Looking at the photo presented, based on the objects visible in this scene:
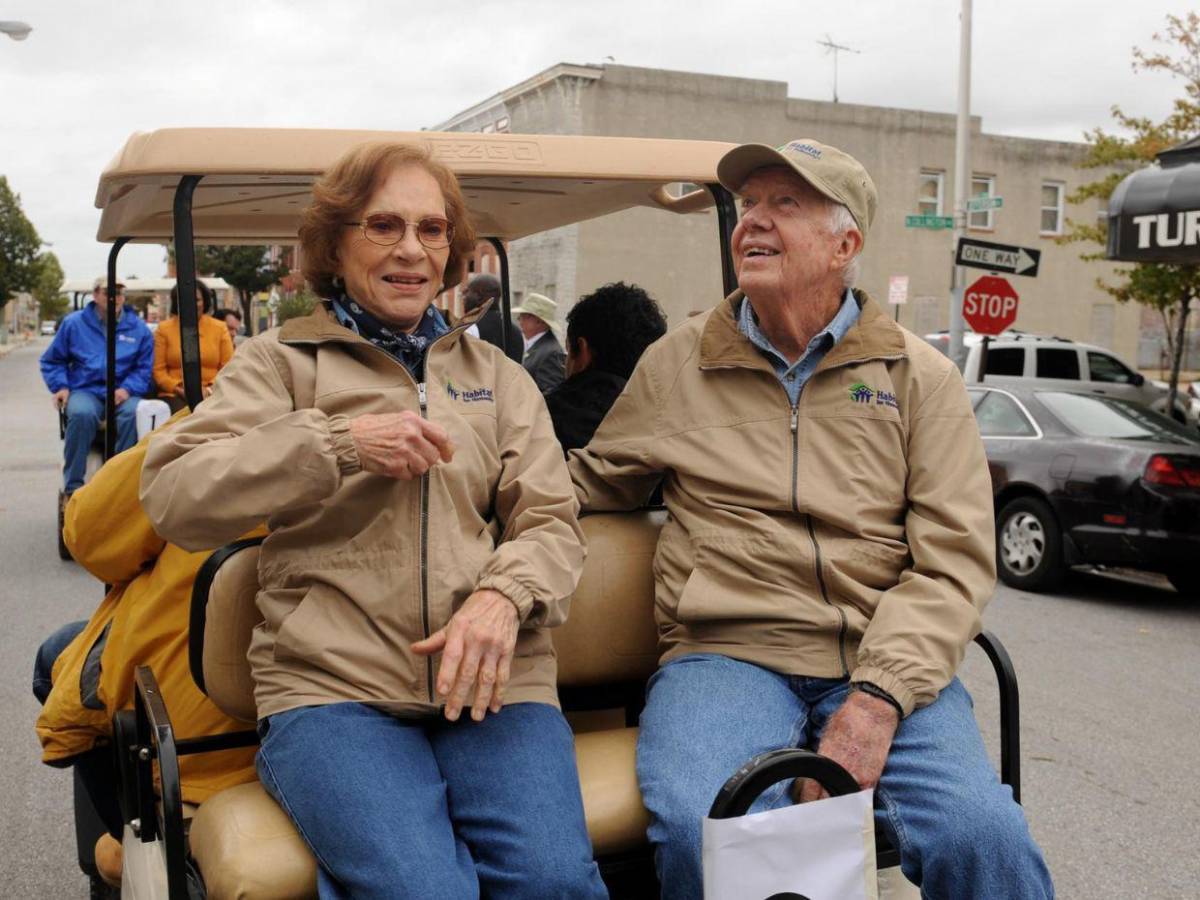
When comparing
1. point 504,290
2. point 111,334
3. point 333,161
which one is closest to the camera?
point 333,161

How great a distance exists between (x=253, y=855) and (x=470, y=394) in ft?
3.35

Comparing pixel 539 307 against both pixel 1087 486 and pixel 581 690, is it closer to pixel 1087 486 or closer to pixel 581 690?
pixel 1087 486

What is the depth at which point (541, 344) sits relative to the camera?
24.7 feet

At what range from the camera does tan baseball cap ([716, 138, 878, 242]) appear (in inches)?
113

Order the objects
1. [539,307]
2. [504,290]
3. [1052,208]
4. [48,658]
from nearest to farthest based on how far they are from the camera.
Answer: [48,658] < [504,290] < [539,307] < [1052,208]

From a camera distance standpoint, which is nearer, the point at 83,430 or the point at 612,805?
the point at 612,805

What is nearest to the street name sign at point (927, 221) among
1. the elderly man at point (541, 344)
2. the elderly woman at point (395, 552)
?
the elderly man at point (541, 344)

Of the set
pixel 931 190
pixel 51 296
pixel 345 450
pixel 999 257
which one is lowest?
pixel 51 296

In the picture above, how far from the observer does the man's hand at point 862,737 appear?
99.3 inches

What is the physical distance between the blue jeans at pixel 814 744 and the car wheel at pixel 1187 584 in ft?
23.2

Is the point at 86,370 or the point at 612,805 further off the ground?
the point at 86,370

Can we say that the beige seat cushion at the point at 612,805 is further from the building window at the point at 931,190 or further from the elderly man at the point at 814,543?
the building window at the point at 931,190

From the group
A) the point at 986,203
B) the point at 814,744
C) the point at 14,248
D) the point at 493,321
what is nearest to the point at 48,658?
the point at 814,744

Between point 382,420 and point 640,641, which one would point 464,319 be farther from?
point 640,641
